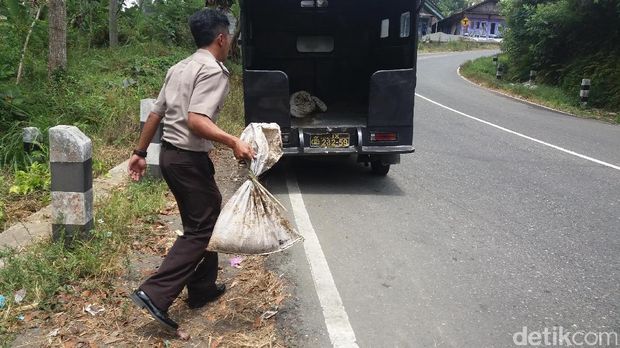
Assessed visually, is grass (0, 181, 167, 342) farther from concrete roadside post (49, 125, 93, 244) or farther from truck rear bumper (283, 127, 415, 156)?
truck rear bumper (283, 127, 415, 156)

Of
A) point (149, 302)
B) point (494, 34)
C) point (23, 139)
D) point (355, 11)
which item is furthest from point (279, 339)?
point (494, 34)

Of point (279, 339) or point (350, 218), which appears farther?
point (350, 218)

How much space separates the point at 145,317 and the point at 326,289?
1.23 metres

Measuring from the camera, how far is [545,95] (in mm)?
17703

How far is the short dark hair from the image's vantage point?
3145 millimetres

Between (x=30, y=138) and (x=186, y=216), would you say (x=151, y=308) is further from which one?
(x=30, y=138)

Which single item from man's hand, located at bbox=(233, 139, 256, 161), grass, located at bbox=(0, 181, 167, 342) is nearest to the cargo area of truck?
grass, located at bbox=(0, 181, 167, 342)

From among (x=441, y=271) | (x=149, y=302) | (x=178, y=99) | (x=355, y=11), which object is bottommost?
(x=441, y=271)

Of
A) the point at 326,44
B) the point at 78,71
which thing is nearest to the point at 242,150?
the point at 326,44

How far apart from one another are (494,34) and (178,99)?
7139 cm

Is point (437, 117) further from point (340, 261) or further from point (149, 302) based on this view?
point (149, 302)

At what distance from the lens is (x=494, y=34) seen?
68.1 meters

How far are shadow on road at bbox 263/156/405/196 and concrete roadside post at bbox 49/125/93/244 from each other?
9.01 feet

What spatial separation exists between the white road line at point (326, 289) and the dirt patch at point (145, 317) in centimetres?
30
